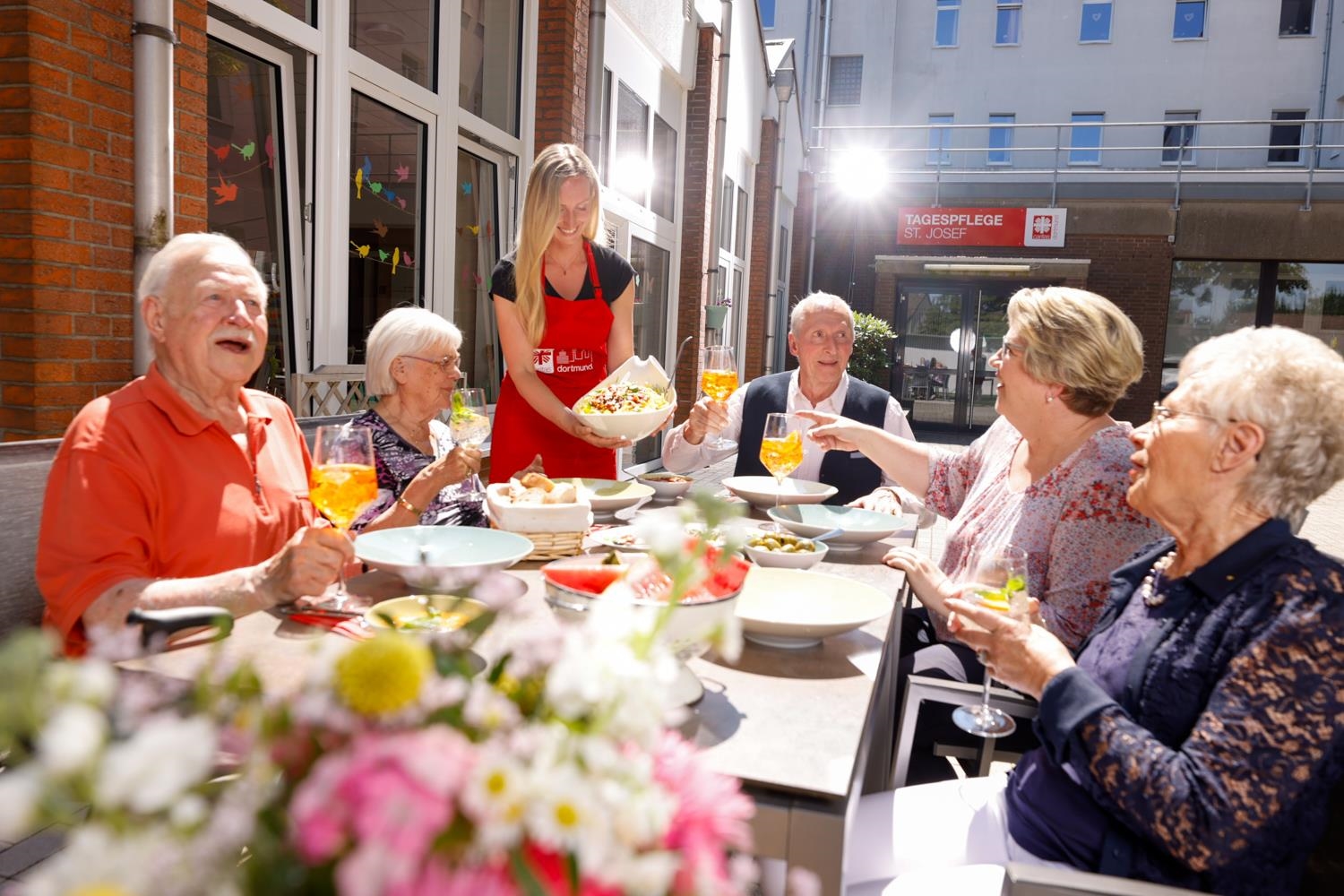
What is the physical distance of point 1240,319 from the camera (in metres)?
18.0

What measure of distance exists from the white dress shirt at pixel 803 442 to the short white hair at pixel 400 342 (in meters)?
1.07

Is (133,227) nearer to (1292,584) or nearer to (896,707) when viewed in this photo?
(896,707)

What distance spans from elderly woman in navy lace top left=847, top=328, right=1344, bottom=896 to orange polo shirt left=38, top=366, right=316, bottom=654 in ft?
4.57

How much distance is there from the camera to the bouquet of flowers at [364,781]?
0.37m

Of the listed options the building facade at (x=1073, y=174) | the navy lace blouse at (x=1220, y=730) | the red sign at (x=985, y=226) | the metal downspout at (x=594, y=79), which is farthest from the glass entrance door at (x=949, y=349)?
the navy lace blouse at (x=1220, y=730)

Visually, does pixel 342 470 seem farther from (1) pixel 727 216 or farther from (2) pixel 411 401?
(1) pixel 727 216

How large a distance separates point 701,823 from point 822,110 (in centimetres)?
2245

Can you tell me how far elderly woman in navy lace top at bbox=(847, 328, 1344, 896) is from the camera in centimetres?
127

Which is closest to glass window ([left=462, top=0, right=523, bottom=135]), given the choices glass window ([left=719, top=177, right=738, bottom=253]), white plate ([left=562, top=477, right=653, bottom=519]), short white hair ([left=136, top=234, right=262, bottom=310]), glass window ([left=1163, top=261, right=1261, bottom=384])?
white plate ([left=562, top=477, right=653, bottom=519])

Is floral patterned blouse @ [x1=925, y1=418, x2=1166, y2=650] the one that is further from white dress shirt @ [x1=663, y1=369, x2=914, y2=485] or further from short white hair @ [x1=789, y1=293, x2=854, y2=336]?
short white hair @ [x1=789, y1=293, x2=854, y2=336]

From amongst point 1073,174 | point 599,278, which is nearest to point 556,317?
point 599,278

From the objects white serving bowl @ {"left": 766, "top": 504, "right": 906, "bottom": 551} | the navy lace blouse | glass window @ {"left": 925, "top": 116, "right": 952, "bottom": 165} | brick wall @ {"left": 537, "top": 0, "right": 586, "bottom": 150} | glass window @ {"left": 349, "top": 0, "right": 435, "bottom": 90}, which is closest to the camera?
the navy lace blouse

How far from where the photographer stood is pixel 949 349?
18.1m

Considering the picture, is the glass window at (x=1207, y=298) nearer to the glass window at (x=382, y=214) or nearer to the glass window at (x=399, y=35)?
the glass window at (x=399, y=35)
